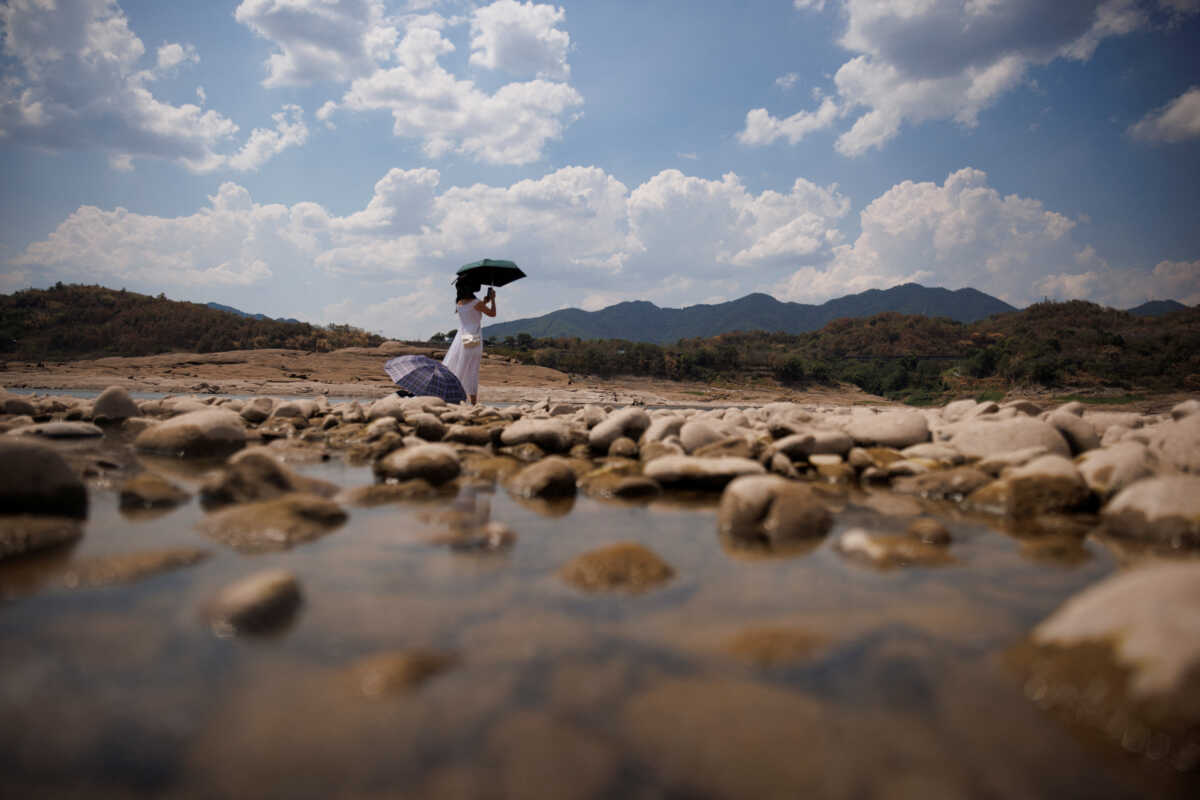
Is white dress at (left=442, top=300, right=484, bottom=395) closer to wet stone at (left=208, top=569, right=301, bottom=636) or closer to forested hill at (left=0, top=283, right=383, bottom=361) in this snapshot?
wet stone at (left=208, top=569, right=301, bottom=636)

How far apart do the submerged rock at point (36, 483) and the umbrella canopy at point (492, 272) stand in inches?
294

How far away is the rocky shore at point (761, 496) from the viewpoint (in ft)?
5.21

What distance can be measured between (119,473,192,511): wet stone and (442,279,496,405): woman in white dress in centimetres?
647

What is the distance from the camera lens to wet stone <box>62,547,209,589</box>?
7.36 ft

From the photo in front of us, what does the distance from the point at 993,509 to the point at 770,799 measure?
3474 millimetres

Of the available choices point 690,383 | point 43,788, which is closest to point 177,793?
point 43,788

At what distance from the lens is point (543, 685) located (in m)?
1.62

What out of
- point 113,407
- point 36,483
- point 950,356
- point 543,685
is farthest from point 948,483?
point 950,356

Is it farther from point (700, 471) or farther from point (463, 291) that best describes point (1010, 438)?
point (463, 291)

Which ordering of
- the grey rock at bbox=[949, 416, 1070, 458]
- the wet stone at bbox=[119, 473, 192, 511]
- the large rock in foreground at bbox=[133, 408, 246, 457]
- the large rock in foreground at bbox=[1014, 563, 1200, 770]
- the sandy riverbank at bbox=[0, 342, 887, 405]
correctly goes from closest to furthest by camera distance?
the large rock in foreground at bbox=[1014, 563, 1200, 770], the wet stone at bbox=[119, 473, 192, 511], the grey rock at bbox=[949, 416, 1070, 458], the large rock in foreground at bbox=[133, 408, 246, 457], the sandy riverbank at bbox=[0, 342, 887, 405]

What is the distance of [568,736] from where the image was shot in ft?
4.60

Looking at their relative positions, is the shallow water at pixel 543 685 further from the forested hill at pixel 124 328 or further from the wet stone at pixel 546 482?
the forested hill at pixel 124 328

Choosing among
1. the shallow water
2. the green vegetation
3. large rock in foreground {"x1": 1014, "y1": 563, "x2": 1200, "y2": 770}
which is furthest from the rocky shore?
the green vegetation

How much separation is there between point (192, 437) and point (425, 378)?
493cm
